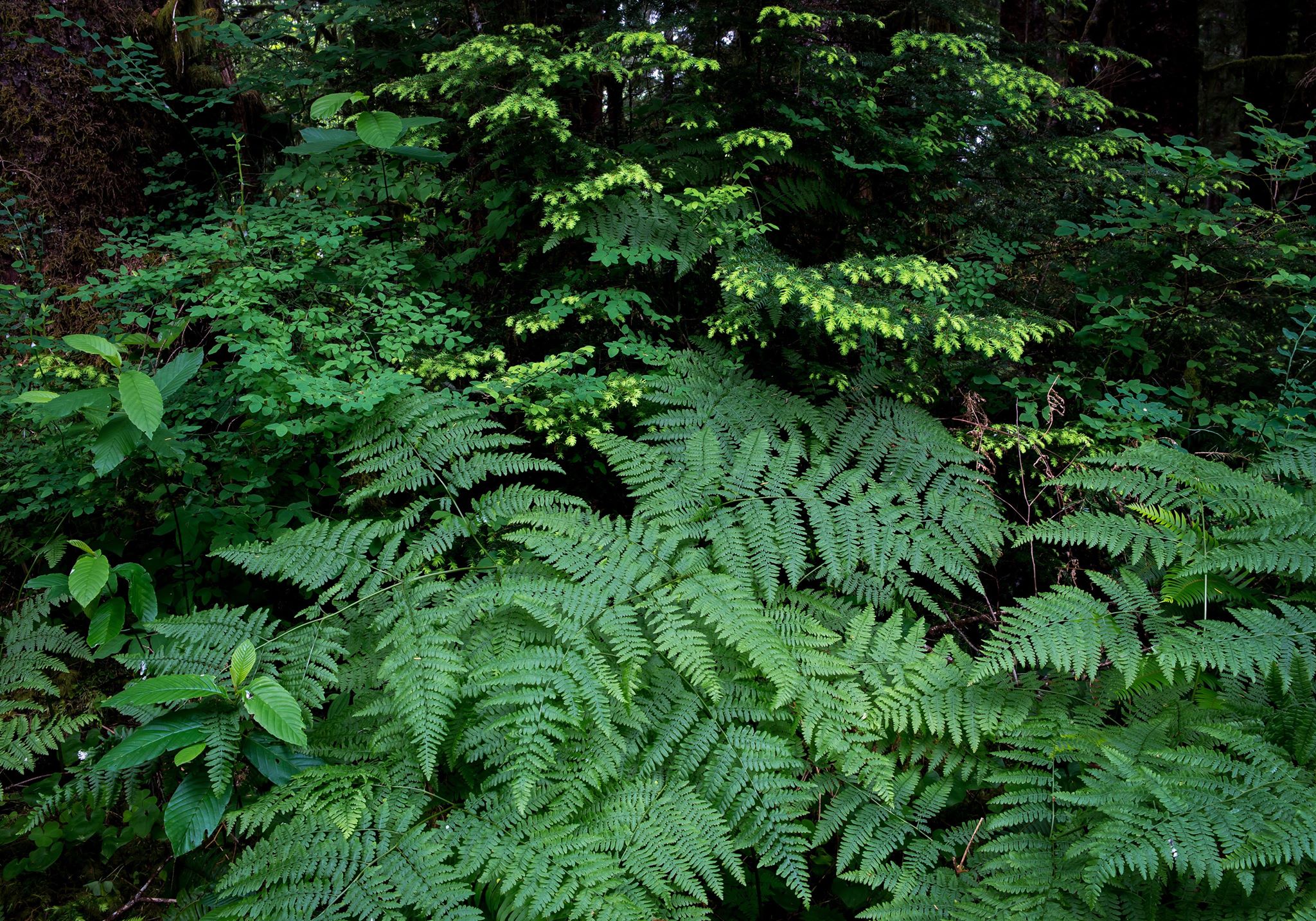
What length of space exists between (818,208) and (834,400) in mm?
1405

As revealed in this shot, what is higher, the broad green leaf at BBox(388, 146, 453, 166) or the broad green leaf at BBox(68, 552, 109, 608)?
the broad green leaf at BBox(388, 146, 453, 166)

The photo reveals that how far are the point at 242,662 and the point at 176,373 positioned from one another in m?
1.26

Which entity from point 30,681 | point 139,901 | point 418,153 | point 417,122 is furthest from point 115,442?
point 417,122

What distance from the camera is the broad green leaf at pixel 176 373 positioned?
267cm

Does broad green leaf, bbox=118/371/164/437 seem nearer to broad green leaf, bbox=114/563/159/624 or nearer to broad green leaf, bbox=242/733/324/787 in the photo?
broad green leaf, bbox=114/563/159/624

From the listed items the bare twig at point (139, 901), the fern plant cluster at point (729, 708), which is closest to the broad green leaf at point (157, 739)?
the fern plant cluster at point (729, 708)

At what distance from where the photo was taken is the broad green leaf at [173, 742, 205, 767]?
198 centimetres

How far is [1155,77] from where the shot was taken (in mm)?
7312

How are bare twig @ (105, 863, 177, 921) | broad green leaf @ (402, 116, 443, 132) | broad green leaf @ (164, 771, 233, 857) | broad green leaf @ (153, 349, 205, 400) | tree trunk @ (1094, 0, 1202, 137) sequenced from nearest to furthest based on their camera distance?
broad green leaf @ (164, 771, 233, 857) → bare twig @ (105, 863, 177, 921) → broad green leaf @ (153, 349, 205, 400) → broad green leaf @ (402, 116, 443, 132) → tree trunk @ (1094, 0, 1202, 137)

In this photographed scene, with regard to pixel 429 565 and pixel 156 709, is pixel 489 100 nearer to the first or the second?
pixel 429 565

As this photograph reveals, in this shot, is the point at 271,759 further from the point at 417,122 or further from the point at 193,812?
the point at 417,122

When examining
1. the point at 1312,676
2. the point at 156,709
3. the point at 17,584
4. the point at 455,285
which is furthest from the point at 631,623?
the point at 17,584

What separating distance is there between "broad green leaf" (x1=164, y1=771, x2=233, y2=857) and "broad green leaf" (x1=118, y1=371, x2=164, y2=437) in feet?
3.95

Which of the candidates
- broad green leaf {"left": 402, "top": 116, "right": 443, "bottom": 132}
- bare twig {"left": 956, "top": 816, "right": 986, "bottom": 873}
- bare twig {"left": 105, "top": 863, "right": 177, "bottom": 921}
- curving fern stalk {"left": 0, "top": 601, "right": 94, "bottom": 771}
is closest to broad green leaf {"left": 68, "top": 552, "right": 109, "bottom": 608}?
curving fern stalk {"left": 0, "top": 601, "right": 94, "bottom": 771}
